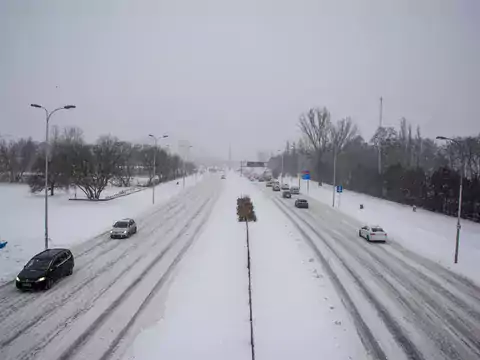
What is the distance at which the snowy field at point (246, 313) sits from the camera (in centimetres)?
1060

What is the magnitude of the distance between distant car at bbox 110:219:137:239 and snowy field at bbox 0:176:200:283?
206cm

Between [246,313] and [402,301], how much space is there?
273 inches

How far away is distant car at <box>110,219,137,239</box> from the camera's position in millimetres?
25453

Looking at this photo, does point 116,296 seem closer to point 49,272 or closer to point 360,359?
point 49,272

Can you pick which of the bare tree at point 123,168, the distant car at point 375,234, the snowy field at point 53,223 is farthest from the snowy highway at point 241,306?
the bare tree at point 123,168

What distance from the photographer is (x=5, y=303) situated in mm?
13492

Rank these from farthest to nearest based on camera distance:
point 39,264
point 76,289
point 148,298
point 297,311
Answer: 1. point 39,264
2. point 76,289
3. point 148,298
4. point 297,311

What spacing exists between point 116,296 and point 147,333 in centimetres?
377

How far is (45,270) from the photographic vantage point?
1509cm

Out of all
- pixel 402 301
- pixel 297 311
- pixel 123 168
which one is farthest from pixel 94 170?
pixel 402 301

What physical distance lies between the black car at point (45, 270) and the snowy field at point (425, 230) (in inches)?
821

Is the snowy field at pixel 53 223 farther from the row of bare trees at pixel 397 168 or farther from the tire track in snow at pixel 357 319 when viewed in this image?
the row of bare trees at pixel 397 168

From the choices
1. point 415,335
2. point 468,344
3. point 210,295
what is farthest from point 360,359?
point 210,295

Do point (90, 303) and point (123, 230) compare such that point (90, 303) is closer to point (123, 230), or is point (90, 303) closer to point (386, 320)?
point (386, 320)
